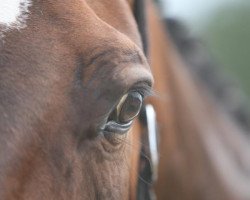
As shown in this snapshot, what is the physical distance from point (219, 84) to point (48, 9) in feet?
4.25

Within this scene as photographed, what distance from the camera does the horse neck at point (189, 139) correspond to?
6.77ft

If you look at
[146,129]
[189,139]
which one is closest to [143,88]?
[146,129]

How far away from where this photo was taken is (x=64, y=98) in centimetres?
124

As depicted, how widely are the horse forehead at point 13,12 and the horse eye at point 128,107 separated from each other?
0.24 metres

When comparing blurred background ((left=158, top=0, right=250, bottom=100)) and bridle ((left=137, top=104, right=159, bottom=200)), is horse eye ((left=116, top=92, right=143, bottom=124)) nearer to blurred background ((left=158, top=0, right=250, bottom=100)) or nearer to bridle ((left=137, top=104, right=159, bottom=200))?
bridle ((left=137, top=104, right=159, bottom=200))

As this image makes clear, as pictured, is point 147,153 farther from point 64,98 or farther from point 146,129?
point 64,98

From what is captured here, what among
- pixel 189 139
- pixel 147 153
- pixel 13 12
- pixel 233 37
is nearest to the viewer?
pixel 13 12

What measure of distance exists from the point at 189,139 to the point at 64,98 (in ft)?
3.19

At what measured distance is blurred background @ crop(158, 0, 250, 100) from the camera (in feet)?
24.2

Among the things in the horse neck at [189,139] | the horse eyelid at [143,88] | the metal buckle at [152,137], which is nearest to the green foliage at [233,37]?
the horse neck at [189,139]

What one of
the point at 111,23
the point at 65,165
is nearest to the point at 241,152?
the point at 111,23

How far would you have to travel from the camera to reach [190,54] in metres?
2.43

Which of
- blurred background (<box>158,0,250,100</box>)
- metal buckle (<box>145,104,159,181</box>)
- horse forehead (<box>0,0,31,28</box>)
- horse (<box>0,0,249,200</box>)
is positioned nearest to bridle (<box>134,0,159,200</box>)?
metal buckle (<box>145,104,159,181</box>)

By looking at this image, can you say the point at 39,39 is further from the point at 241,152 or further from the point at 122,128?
the point at 241,152
